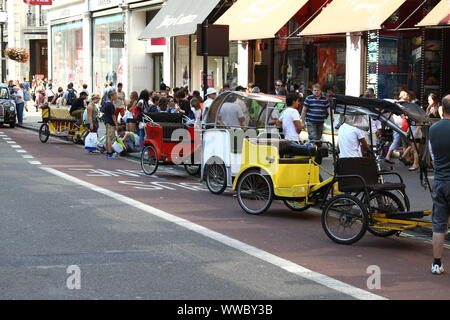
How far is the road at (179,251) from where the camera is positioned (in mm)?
6844

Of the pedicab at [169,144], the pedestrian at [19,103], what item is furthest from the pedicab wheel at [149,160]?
the pedestrian at [19,103]

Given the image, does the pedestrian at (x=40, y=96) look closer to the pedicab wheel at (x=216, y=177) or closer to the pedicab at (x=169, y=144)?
the pedicab at (x=169, y=144)

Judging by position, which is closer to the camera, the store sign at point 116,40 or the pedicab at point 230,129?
the pedicab at point 230,129

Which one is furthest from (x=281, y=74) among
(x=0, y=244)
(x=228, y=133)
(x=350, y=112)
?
(x=0, y=244)

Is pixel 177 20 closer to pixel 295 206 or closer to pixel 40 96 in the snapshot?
pixel 295 206

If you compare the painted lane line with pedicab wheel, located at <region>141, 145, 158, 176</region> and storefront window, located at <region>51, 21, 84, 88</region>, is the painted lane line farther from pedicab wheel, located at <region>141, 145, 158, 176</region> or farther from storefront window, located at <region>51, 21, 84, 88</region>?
storefront window, located at <region>51, 21, 84, 88</region>

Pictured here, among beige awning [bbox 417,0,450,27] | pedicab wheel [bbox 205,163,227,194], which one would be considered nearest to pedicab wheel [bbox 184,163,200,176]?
pedicab wheel [bbox 205,163,227,194]

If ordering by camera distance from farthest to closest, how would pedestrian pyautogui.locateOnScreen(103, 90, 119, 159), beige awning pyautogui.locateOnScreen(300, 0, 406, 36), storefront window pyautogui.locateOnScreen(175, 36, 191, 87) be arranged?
storefront window pyautogui.locateOnScreen(175, 36, 191, 87), pedestrian pyautogui.locateOnScreen(103, 90, 119, 159), beige awning pyautogui.locateOnScreen(300, 0, 406, 36)

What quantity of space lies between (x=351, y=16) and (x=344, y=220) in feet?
35.2

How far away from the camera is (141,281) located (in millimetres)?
7035

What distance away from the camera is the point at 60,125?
81.4 feet

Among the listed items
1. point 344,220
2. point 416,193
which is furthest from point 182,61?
point 344,220

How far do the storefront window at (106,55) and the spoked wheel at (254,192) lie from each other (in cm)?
2507

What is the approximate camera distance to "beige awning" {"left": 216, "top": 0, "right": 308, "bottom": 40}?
21938 mm
